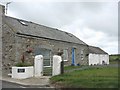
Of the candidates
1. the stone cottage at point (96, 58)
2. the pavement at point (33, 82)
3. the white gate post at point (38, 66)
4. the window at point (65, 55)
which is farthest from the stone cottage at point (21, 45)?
the stone cottage at point (96, 58)

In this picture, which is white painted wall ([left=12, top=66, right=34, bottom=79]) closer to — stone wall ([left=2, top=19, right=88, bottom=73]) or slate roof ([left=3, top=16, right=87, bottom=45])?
stone wall ([left=2, top=19, right=88, bottom=73])

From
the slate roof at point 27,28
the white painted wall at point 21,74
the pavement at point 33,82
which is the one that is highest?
the slate roof at point 27,28

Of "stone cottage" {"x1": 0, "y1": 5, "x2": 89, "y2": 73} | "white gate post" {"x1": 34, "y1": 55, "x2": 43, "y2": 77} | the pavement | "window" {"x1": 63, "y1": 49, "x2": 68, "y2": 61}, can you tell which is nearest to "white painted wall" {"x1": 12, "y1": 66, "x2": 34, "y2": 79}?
"white gate post" {"x1": 34, "y1": 55, "x2": 43, "y2": 77}

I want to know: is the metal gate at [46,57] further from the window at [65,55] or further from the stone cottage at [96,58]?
the stone cottage at [96,58]

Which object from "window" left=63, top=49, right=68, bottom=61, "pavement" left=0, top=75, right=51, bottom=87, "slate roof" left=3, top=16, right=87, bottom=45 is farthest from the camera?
"window" left=63, top=49, right=68, bottom=61

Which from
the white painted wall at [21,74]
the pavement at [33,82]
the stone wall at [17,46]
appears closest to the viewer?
the pavement at [33,82]

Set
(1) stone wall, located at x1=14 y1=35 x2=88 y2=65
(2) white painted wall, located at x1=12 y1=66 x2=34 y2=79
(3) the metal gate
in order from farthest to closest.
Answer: (3) the metal gate, (1) stone wall, located at x1=14 y1=35 x2=88 y2=65, (2) white painted wall, located at x1=12 y1=66 x2=34 y2=79

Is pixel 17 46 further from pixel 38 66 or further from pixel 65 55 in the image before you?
pixel 65 55

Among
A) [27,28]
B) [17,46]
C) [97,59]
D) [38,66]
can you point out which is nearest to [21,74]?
[38,66]

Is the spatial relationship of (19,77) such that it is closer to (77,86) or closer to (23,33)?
(23,33)

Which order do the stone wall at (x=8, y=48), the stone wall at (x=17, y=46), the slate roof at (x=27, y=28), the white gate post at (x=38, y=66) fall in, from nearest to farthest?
the white gate post at (x=38, y=66) → the stone wall at (x=17, y=46) → the stone wall at (x=8, y=48) → the slate roof at (x=27, y=28)

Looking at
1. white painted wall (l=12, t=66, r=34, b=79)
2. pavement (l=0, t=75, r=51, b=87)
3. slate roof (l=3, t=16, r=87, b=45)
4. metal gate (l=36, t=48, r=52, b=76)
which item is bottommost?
pavement (l=0, t=75, r=51, b=87)

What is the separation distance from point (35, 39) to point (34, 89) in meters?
9.93

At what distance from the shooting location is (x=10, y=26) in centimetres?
2036
